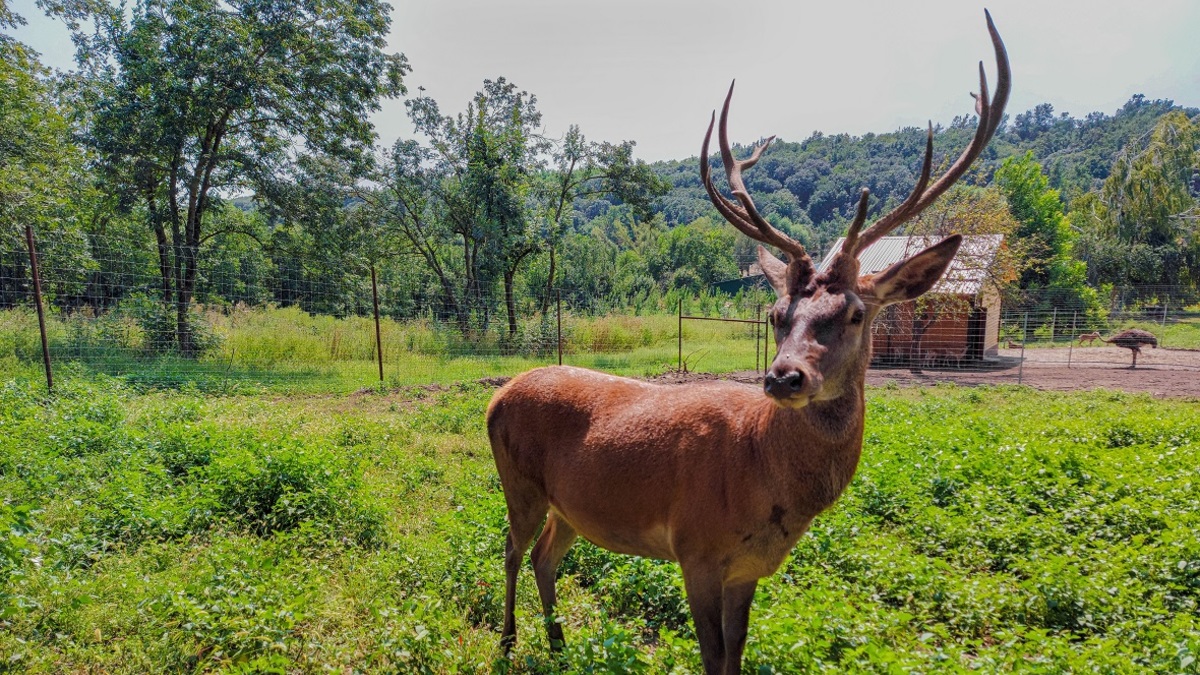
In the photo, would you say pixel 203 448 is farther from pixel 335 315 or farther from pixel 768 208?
pixel 768 208

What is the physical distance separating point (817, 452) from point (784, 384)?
1.97ft

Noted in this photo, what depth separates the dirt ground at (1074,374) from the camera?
50.9 feet

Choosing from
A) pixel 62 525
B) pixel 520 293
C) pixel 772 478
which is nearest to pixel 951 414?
pixel 772 478

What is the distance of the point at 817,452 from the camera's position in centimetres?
278

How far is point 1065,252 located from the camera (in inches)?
1705

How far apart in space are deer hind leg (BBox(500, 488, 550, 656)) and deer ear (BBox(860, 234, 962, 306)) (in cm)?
241

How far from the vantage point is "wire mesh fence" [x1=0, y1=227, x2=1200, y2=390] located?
12.7 meters

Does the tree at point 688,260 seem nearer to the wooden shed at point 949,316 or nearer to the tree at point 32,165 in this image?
the wooden shed at point 949,316

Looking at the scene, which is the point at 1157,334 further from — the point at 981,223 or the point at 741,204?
the point at 741,204

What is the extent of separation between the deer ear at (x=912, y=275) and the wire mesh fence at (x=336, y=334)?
22.7ft

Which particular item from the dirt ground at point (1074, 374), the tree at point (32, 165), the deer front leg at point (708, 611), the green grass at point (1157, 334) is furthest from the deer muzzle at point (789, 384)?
the green grass at point (1157, 334)

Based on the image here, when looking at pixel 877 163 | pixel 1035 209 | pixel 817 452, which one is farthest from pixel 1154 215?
pixel 877 163

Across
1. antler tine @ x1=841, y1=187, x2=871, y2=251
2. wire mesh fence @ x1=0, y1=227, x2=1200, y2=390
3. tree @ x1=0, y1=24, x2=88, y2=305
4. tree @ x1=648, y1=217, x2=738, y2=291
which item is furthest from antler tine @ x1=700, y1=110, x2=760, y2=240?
tree @ x1=648, y1=217, x2=738, y2=291

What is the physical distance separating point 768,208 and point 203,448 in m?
123
